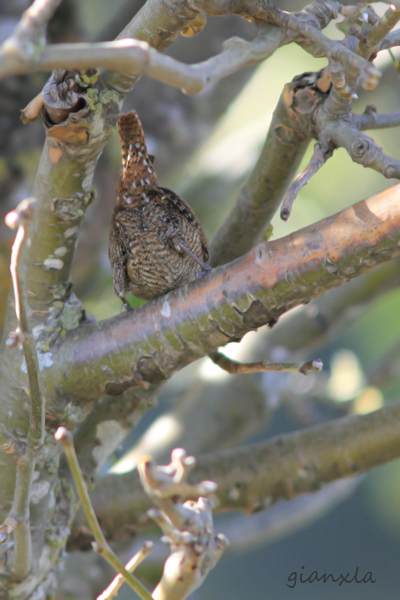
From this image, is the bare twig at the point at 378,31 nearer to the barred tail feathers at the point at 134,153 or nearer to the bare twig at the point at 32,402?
the barred tail feathers at the point at 134,153

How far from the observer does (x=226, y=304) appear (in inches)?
42.9

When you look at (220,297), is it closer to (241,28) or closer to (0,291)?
(0,291)

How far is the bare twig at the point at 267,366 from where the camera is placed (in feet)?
3.37

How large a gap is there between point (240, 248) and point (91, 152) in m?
0.56

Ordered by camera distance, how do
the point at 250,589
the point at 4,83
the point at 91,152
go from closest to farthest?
1. the point at 91,152
2. the point at 4,83
3. the point at 250,589

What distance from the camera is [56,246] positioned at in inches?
47.0

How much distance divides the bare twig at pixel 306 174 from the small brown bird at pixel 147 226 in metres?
0.47

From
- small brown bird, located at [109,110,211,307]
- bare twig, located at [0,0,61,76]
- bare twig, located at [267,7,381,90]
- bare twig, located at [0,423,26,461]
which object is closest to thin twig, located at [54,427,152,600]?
bare twig, located at [0,423,26,461]

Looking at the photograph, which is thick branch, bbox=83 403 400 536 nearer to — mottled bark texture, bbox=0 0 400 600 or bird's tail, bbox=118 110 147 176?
mottled bark texture, bbox=0 0 400 600

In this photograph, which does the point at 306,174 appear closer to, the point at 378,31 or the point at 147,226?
the point at 378,31

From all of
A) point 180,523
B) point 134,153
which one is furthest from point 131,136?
point 180,523

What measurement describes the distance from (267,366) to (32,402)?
1.58 ft

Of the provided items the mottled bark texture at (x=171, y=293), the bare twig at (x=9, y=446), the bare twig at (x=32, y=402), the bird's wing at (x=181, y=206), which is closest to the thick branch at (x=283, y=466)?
the mottled bark texture at (x=171, y=293)

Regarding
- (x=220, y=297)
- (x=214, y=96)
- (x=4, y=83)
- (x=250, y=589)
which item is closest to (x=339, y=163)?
(x=214, y=96)
